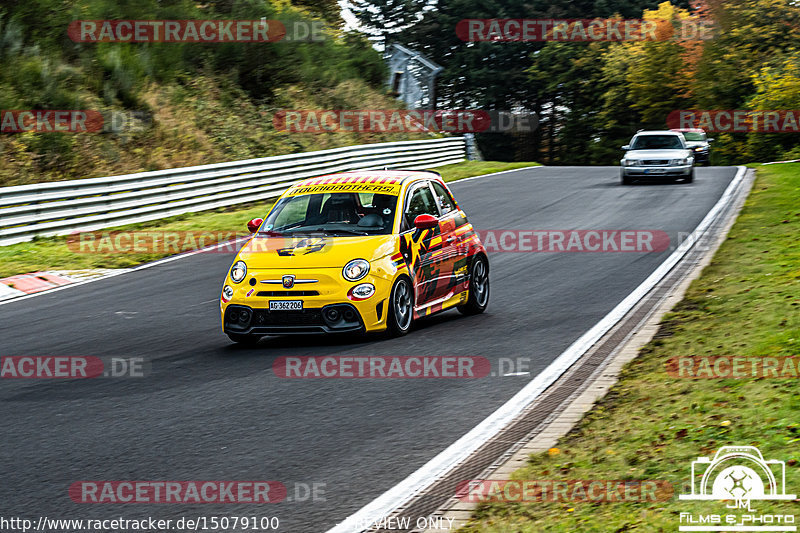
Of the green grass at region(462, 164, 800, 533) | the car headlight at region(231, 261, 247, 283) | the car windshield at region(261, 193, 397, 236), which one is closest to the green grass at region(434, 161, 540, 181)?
the car windshield at region(261, 193, 397, 236)

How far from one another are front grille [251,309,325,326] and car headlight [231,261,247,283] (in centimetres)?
42

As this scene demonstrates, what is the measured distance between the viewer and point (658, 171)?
28656 millimetres

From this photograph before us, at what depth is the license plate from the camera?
9.88 meters

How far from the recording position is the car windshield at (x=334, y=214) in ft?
35.2

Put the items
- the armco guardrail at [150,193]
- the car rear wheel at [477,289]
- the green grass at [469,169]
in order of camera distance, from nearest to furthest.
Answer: the car rear wheel at [477,289] → the armco guardrail at [150,193] → the green grass at [469,169]

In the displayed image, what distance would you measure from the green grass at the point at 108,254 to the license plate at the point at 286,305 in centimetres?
707

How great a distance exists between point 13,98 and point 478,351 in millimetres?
17445

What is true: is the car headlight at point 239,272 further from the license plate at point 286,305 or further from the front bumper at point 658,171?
the front bumper at point 658,171

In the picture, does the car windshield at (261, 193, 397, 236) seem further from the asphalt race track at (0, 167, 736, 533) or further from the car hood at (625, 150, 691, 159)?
the car hood at (625, 150, 691, 159)

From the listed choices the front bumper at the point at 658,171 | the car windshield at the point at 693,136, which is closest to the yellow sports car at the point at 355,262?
the front bumper at the point at 658,171

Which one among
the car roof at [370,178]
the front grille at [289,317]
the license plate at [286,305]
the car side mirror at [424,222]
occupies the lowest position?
the front grille at [289,317]

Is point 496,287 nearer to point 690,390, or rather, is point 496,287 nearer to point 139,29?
point 690,390

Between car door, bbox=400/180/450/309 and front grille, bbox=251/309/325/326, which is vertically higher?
car door, bbox=400/180/450/309

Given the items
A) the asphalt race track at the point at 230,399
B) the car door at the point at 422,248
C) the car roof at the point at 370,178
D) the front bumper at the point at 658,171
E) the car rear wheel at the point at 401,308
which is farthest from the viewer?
the front bumper at the point at 658,171
